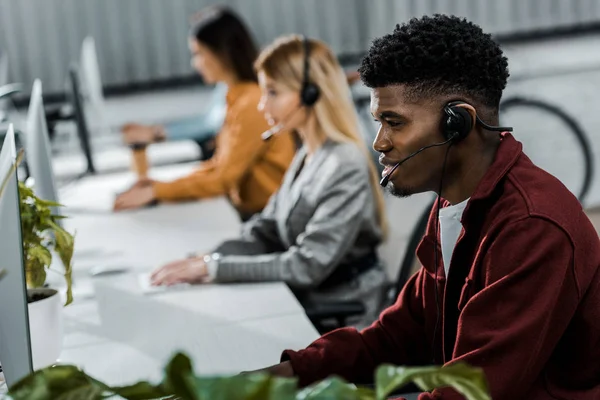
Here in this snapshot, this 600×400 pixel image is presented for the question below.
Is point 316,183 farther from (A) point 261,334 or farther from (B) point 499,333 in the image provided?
(B) point 499,333

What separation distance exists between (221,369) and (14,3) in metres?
4.56

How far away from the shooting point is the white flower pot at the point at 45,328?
1.29m

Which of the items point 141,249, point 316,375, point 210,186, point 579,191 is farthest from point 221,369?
point 579,191

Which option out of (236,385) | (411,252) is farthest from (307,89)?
(236,385)

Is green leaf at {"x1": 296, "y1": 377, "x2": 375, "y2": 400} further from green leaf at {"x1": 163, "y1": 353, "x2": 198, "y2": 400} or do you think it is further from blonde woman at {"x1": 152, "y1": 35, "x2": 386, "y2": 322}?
blonde woman at {"x1": 152, "y1": 35, "x2": 386, "y2": 322}

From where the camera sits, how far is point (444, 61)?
1086mm

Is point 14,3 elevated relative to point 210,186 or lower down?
elevated

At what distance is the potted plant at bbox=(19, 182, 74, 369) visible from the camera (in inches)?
50.8

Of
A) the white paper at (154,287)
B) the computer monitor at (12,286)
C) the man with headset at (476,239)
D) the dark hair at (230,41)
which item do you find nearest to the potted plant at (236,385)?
the computer monitor at (12,286)

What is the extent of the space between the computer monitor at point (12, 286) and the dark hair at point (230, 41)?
202cm

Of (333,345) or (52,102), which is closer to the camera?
(333,345)

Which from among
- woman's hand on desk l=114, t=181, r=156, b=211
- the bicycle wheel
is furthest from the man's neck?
the bicycle wheel

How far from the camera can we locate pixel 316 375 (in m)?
1.20

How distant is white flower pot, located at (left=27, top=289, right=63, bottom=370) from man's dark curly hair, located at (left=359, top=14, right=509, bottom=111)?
24.3 inches
